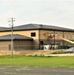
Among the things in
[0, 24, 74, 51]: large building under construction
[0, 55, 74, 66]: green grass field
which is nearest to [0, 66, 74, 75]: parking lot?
[0, 55, 74, 66]: green grass field

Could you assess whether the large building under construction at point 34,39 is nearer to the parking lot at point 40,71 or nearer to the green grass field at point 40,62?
the green grass field at point 40,62

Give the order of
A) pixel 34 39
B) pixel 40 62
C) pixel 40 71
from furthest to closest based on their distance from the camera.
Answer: pixel 34 39 < pixel 40 62 < pixel 40 71

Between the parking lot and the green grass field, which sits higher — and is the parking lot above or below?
above

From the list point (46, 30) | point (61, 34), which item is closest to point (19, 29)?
point (46, 30)

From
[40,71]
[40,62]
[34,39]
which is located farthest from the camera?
[34,39]

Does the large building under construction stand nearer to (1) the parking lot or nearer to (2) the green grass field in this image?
(2) the green grass field

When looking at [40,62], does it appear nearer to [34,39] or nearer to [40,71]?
[40,71]

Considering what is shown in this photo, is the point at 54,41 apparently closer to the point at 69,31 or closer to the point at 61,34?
the point at 61,34

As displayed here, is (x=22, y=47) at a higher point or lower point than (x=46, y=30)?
lower

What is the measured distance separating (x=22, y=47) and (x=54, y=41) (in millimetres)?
12957

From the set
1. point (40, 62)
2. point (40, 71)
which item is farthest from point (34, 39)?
point (40, 71)

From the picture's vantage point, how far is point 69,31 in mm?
94375

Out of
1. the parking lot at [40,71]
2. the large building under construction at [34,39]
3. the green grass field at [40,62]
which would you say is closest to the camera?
the parking lot at [40,71]

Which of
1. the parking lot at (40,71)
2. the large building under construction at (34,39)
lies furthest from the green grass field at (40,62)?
the large building under construction at (34,39)
